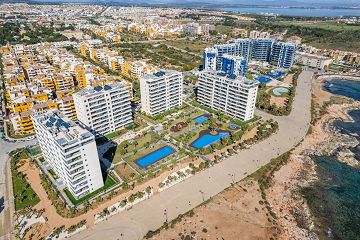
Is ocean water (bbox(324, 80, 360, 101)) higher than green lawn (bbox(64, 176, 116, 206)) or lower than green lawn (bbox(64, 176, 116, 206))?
lower

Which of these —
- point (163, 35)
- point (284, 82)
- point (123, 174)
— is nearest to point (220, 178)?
point (123, 174)

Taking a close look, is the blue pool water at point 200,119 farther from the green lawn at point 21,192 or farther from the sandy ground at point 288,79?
the sandy ground at point 288,79

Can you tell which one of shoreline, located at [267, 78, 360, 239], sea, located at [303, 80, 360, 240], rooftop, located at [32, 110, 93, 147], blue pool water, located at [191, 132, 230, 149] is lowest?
sea, located at [303, 80, 360, 240]

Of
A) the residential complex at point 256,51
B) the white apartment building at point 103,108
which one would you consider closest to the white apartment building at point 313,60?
the residential complex at point 256,51

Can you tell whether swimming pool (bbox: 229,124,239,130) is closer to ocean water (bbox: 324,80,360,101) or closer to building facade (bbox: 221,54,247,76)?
building facade (bbox: 221,54,247,76)

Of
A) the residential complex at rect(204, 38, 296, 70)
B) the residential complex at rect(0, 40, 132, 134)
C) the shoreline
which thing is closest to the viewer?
the shoreline

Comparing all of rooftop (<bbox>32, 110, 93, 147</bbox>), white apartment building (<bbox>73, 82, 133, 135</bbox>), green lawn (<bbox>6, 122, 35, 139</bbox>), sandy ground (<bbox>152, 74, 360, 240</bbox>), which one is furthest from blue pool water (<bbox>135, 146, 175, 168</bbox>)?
green lawn (<bbox>6, 122, 35, 139</bbox>)
